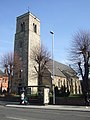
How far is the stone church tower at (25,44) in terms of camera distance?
195 feet

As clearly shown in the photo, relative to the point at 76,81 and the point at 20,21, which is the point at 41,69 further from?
the point at 76,81

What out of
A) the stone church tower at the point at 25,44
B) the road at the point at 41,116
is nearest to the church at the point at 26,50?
the stone church tower at the point at 25,44

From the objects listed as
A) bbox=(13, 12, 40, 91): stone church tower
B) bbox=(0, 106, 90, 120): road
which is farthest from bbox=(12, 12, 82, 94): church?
bbox=(0, 106, 90, 120): road

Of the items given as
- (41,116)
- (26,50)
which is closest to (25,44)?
(26,50)

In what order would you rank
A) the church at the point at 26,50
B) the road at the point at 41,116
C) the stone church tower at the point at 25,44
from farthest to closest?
the stone church tower at the point at 25,44
the church at the point at 26,50
the road at the point at 41,116

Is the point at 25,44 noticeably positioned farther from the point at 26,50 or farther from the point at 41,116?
the point at 41,116

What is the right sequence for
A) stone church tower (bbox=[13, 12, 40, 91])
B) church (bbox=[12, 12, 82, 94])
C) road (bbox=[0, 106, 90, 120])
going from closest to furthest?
road (bbox=[0, 106, 90, 120]), church (bbox=[12, 12, 82, 94]), stone church tower (bbox=[13, 12, 40, 91])

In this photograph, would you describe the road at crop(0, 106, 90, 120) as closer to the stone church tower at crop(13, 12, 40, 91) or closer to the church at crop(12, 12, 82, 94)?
the church at crop(12, 12, 82, 94)

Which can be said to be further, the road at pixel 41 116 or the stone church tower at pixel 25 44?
the stone church tower at pixel 25 44

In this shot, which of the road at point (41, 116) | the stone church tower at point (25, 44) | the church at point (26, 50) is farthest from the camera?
the stone church tower at point (25, 44)

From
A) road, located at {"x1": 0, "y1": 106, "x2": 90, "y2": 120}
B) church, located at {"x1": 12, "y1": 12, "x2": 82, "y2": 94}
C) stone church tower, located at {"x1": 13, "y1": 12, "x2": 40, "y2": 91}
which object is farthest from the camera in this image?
stone church tower, located at {"x1": 13, "y1": 12, "x2": 40, "y2": 91}

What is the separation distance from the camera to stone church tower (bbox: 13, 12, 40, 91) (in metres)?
59.3

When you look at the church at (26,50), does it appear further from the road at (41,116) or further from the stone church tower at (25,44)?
the road at (41,116)

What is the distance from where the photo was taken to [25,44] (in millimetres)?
62188
